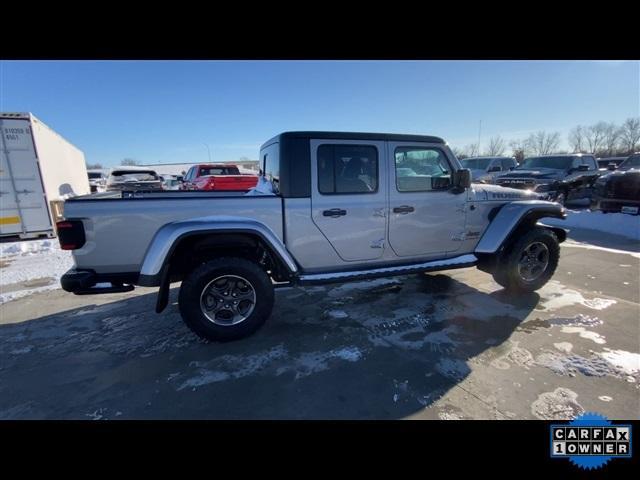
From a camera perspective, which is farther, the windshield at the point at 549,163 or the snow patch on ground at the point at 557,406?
the windshield at the point at 549,163

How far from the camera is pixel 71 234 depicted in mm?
2518

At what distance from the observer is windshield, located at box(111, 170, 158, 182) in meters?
12.7

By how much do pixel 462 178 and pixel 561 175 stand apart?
10503mm

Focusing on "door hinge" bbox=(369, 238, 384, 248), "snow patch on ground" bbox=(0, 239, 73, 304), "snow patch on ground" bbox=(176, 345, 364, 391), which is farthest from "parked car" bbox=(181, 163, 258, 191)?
"snow patch on ground" bbox=(176, 345, 364, 391)

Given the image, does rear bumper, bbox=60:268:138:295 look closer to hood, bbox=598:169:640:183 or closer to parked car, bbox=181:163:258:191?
parked car, bbox=181:163:258:191

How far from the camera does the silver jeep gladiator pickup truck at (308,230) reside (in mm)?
2643

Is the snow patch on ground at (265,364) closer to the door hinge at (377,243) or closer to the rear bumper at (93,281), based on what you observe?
the rear bumper at (93,281)

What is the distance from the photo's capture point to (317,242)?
318 centimetres

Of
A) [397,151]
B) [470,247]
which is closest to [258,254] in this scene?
[397,151]

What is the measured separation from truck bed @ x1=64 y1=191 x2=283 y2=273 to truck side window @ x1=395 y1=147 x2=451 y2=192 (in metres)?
2.03

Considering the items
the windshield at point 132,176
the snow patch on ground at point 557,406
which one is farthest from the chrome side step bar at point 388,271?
the windshield at point 132,176

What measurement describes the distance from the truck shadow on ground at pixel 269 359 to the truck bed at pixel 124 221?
94 centimetres
